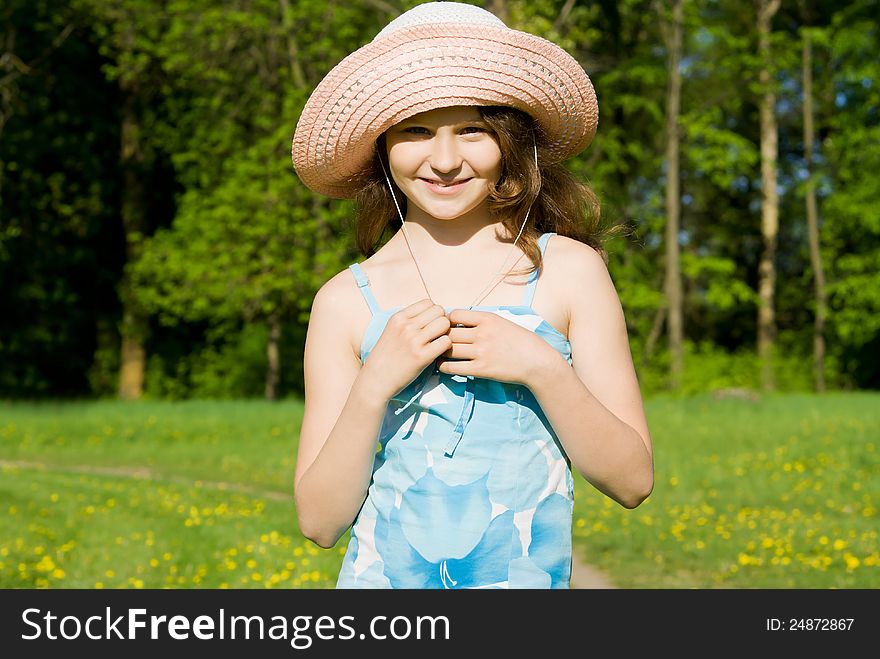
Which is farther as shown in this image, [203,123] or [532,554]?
[203,123]

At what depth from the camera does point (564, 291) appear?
216 cm

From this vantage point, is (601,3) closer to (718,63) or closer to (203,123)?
(718,63)

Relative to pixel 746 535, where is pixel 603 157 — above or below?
above

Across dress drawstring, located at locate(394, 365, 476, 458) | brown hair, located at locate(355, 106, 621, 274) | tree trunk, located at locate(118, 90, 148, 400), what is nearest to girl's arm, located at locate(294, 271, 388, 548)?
dress drawstring, located at locate(394, 365, 476, 458)

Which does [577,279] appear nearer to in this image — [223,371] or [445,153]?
[445,153]

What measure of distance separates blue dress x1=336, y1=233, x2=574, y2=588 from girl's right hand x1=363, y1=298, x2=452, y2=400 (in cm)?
12

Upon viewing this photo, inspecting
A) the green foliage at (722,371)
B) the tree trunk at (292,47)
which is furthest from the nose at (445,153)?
the green foliage at (722,371)

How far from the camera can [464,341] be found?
1.99 m

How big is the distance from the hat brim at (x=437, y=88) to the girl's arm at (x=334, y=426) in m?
0.32

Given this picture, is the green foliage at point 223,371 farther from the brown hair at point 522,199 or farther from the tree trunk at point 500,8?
the brown hair at point 522,199

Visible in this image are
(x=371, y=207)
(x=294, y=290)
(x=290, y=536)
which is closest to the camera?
(x=371, y=207)

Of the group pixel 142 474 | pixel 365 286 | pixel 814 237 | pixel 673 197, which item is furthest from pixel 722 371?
pixel 365 286

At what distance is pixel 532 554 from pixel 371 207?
882 millimetres
